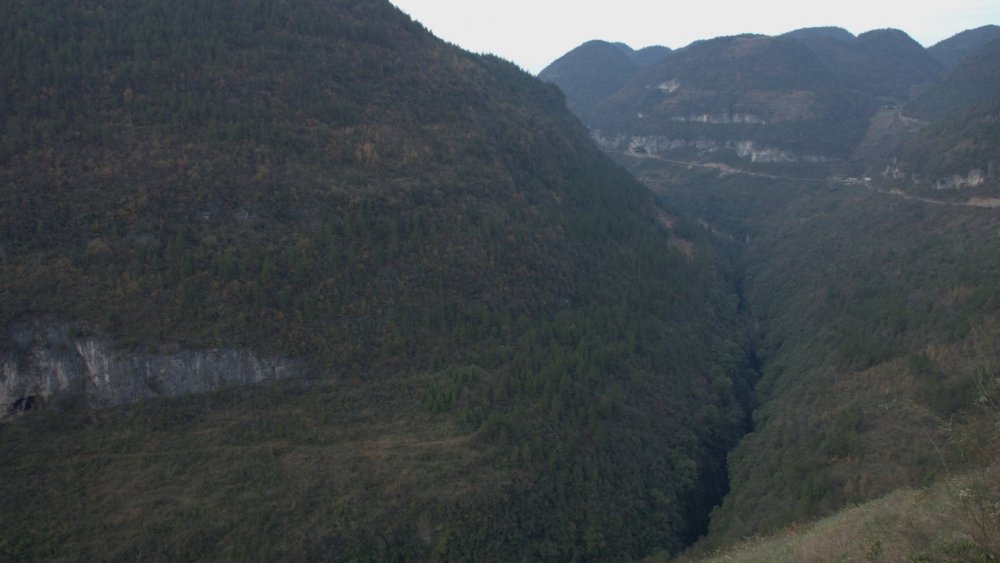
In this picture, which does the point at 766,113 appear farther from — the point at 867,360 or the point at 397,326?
the point at 397,326

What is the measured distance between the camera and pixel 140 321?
44531mm

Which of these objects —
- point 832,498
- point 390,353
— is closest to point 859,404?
point 832,498

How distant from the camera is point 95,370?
1677 inches

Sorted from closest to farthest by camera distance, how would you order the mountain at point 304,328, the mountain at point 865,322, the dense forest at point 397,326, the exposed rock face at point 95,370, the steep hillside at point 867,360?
the mountain at point 865,322 → the steep hillside at point 867,360 → the dense forest at point 397,326 → the mountain at point 304,328 → the exposed rock face at point 95,370

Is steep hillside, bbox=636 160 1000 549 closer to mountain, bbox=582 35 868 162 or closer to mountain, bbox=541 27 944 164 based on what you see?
mountain, bbox=541 27 944 164

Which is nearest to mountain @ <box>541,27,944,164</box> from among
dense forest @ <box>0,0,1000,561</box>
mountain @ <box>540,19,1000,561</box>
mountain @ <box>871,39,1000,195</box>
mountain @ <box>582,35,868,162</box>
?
mountain @ <box>582,35,868,162</box>

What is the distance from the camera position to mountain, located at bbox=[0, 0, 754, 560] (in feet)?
128

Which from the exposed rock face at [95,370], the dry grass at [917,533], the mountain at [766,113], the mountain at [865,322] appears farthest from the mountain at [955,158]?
the exposed rock face at [95,370]

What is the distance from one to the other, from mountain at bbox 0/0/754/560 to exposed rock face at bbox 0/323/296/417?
151 millimetres

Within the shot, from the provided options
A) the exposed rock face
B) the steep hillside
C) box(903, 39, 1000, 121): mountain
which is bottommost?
the steep hillside

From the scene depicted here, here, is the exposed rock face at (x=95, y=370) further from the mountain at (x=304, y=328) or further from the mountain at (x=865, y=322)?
the mountain at (x=865, y=322)

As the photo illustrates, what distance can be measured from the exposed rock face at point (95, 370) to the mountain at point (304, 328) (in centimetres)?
15

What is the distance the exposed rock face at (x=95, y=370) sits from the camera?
1608 inches

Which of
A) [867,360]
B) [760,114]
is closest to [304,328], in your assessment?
[867,360]
